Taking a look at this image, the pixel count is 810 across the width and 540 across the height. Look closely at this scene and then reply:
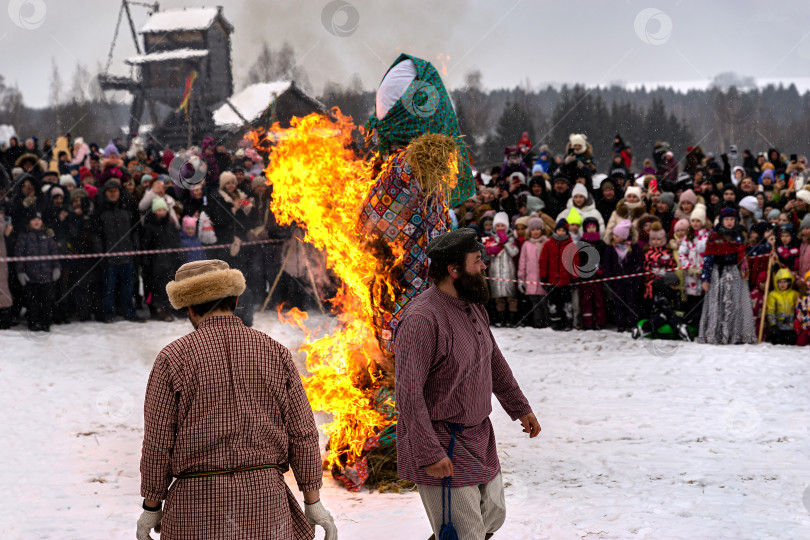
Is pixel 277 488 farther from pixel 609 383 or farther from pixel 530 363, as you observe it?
pixel 530 363

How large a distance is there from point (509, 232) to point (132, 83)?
3236cm

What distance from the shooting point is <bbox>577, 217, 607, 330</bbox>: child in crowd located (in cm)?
1149

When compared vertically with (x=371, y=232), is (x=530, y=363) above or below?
below

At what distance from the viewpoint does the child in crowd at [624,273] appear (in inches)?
442

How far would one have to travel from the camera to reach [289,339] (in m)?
11.1

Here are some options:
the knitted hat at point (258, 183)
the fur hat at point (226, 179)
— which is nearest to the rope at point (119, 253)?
the knitted hat at point (258, 183)

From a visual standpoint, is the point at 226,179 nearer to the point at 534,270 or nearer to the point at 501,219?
the point at 501,219

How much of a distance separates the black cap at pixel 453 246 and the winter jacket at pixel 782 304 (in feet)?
25.1

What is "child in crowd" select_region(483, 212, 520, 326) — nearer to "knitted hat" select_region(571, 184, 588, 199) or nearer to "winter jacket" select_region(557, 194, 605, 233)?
"winter jacket" select_region(557, 194, 605, 233)

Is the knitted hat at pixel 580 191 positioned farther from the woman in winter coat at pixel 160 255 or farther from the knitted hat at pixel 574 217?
the woman in winter coat at pixel 160 255

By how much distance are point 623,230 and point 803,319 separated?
266cm

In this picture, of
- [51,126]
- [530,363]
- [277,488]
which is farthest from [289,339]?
[51,126]

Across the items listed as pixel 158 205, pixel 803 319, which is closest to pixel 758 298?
pixel 803 319

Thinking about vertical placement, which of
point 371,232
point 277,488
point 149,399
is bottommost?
point 277,488
